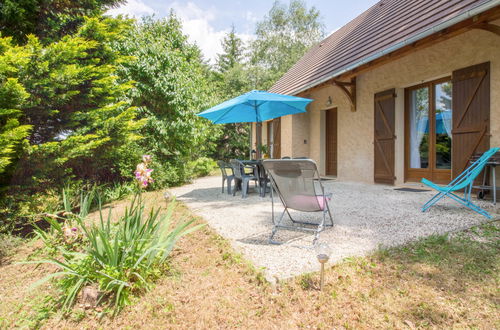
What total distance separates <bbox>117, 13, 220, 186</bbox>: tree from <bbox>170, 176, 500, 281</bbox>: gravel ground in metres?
2.99

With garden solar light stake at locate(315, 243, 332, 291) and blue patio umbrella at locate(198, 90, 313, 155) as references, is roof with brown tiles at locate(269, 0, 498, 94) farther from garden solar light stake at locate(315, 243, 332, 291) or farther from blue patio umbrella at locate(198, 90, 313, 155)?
garden solar light stake at locate(315, 243, 332, 291)

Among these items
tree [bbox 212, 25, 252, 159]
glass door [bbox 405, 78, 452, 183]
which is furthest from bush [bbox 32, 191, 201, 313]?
tree [bbox 212, 25, 252, 159]

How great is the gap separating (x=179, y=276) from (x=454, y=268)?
2282 mm

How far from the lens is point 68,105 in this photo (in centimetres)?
461

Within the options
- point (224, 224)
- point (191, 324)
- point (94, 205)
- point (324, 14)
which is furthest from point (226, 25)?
point (191, 324)

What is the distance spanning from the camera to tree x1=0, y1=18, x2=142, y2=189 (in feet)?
12.1

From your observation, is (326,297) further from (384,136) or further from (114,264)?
(384,136)

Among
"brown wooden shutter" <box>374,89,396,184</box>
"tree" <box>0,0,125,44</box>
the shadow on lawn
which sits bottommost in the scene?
the shadow on lawn

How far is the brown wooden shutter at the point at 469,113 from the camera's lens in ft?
14.7

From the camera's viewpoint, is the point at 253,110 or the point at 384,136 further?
the point at 384,136

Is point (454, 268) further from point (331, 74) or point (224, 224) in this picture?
point (331, 74)

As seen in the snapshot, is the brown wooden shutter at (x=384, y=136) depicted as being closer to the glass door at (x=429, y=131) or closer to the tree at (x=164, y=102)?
the glass door at (x=429, y=131)

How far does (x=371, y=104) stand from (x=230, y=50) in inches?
827

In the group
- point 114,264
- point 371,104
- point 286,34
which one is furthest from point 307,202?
point 286,34
